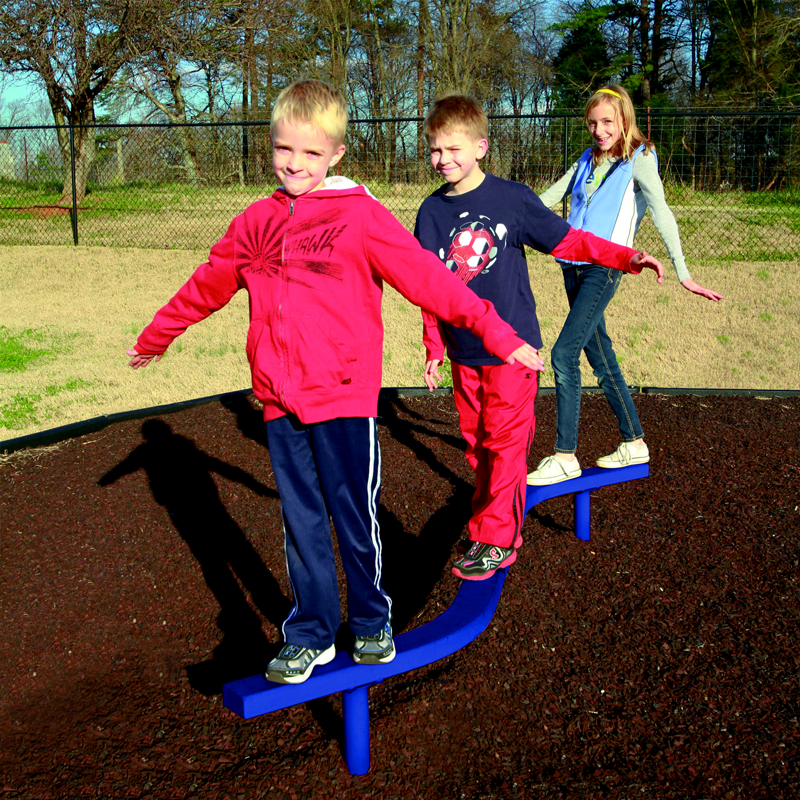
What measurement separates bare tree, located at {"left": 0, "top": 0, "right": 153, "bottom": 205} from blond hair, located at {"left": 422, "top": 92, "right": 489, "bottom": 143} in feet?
47.7

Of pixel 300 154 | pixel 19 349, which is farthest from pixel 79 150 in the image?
pixel 300 154

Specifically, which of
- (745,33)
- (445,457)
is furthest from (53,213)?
(745,33)

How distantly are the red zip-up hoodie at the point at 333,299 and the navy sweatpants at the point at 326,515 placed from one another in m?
0.07

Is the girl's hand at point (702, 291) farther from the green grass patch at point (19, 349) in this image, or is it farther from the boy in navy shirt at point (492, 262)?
the green grass patch at point (19, 349)

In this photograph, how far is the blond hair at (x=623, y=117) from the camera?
3.58 metres

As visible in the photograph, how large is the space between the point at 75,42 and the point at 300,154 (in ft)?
57.0

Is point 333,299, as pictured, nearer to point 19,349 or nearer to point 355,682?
point 355,682

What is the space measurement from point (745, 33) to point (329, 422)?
97.4 ft

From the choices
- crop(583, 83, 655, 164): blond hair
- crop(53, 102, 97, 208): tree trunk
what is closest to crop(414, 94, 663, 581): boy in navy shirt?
crop(583, 83, 655, 164): blond hair

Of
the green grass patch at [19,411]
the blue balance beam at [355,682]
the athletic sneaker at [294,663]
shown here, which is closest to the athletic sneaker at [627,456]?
the blue balance beam at [355,682]

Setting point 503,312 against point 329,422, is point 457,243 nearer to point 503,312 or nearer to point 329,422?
point 503,312

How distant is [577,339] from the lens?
3703 mm

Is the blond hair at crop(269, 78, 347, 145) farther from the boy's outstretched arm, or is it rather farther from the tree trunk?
the tree trunk

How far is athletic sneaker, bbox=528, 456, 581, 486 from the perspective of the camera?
11.9ft
